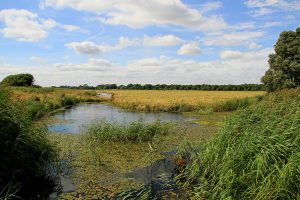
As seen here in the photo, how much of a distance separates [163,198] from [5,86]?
21.0 feet

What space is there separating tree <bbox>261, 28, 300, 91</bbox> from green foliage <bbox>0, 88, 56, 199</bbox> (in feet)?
117

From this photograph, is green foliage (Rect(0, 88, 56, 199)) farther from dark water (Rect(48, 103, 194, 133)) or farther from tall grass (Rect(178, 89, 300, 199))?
dark water (Rect(48, 103, 194, 133))

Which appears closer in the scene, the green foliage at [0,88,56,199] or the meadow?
the meadow

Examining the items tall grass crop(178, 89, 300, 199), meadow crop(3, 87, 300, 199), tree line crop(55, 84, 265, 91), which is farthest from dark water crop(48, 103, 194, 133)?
tree line crop(55, 84, 265, 91)

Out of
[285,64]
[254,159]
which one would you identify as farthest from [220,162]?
[285,64]

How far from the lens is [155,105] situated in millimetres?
42125

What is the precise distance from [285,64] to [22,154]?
125 ft

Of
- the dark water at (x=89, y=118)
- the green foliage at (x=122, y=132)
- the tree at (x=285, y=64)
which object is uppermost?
the tree at (x=285, y=64)

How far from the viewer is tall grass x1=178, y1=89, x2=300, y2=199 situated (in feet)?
24.0

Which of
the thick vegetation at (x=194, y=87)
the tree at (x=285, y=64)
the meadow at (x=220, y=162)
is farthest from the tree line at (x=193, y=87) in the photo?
the meadow at (x=220, y=162)

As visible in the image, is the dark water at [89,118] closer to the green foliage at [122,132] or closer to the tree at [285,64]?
the green foliage at [122,132]

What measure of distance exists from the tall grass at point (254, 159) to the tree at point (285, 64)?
32.4 m

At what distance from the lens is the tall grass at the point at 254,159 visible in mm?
7309

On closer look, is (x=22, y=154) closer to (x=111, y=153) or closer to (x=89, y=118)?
(x=111, y=153)
